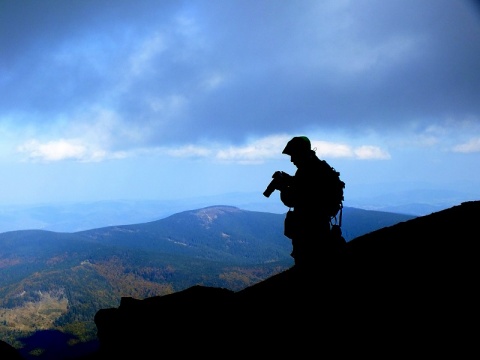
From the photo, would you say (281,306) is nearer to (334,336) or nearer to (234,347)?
(234,347)

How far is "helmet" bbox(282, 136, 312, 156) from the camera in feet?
43.5

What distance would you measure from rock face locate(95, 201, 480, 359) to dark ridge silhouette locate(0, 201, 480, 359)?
1.2 inches

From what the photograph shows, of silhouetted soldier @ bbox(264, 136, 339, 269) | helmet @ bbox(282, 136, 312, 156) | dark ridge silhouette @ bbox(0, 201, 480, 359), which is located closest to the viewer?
dark ridge silhouette @ bbox(0, 201, 480, 359)

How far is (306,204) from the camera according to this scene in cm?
1373

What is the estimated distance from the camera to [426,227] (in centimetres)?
1620

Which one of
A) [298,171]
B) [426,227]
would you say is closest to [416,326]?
[298,171]

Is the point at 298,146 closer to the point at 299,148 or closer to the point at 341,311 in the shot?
the point at 299,148

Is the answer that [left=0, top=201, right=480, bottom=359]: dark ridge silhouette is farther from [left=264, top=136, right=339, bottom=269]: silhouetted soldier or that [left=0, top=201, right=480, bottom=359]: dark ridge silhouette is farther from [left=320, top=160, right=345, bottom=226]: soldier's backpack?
[left=320, top=160, right=345, bottom=226]: soldier's backpack

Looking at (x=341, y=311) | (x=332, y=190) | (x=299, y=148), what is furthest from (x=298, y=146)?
(x=341, y=311)

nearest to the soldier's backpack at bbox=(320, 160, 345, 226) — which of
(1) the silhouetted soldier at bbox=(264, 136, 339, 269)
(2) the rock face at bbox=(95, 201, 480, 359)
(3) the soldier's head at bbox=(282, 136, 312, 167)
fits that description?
(1) the silhouetted soldier at bbox=(264, 136, 339, 269)

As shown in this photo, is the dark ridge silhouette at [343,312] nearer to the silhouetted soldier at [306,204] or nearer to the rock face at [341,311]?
the rock face at [341,311]

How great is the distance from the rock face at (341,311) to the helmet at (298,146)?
4.56 metres

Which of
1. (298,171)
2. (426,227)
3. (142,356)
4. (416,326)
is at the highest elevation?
(298,171)

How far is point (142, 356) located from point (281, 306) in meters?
5.00
